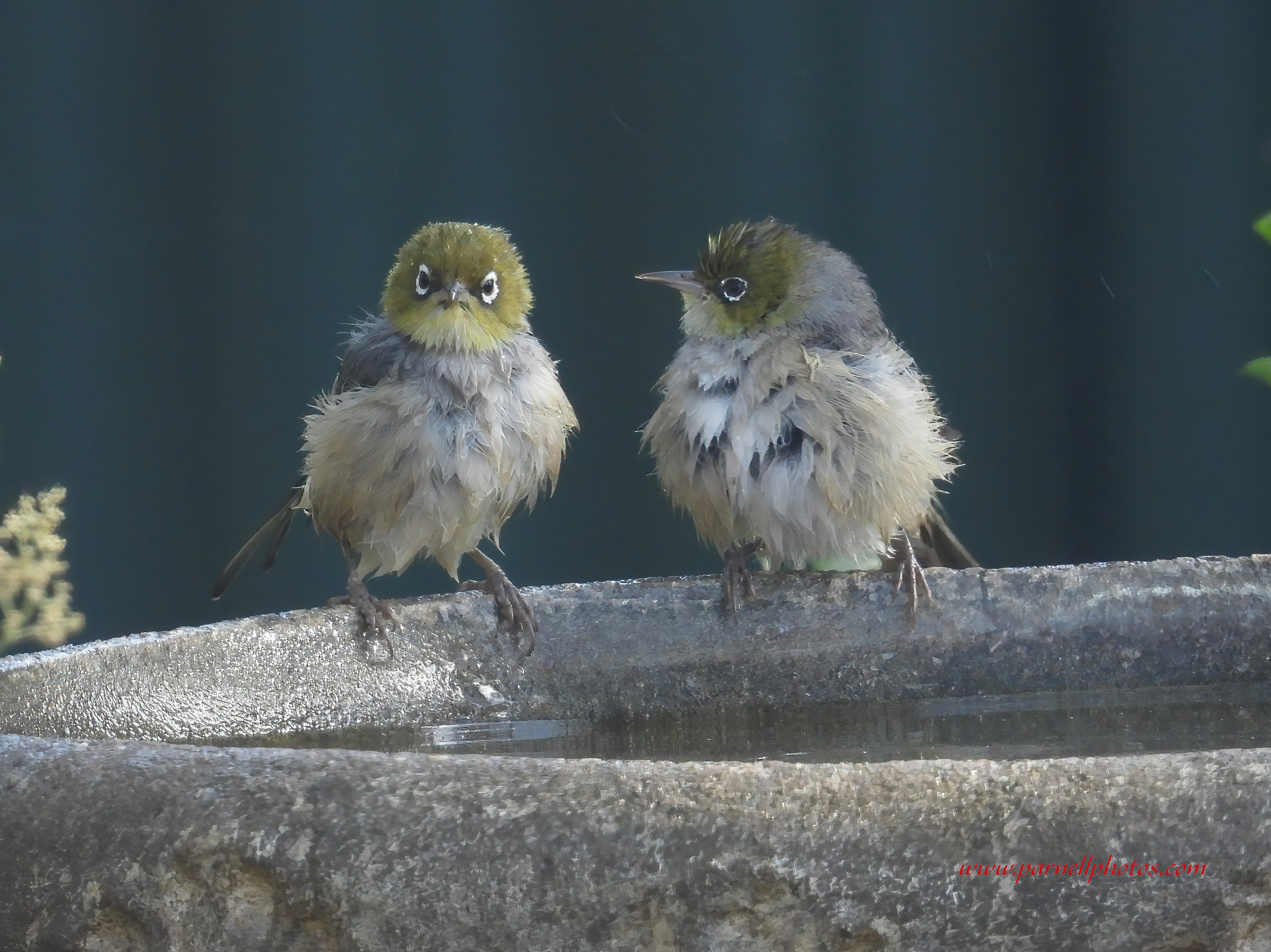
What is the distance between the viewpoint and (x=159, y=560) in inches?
131

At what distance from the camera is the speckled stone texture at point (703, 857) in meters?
0.89

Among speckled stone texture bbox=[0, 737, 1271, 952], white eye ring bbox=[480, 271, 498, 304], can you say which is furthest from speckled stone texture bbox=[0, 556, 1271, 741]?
speckled stone texture bbox=[0, 737, 1271, 952]

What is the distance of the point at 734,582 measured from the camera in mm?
1820

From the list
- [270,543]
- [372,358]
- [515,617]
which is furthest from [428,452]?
[270,543]

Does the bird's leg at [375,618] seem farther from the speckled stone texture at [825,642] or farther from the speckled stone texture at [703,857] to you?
the speckled stone texture at [703,857]

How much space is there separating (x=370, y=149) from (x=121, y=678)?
1.98m

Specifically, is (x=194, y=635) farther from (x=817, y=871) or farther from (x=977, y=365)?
(x=977, y=365)

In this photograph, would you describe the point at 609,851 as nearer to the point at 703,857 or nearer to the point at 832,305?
the point at 703,857

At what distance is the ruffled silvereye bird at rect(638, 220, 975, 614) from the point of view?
194cm

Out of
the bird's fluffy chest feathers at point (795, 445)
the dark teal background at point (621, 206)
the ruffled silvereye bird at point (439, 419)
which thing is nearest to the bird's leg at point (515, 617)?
the ruffled silvereye bird at point (439, 419)

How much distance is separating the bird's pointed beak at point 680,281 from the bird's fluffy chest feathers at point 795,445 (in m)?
0.09

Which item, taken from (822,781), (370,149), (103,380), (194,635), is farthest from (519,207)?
(822,781)

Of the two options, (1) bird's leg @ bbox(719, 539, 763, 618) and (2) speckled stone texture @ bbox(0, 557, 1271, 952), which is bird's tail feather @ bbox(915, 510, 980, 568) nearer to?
(1) bird's leg @ bbox(719, 539, 763, 618)

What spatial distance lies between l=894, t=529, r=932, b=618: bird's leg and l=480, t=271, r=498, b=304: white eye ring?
633 mm
